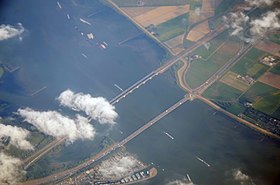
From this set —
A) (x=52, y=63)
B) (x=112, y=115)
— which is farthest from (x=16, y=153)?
(x=52, y=63)

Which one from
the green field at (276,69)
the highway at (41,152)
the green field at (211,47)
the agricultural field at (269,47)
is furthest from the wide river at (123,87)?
the agricultural field at (269,47)

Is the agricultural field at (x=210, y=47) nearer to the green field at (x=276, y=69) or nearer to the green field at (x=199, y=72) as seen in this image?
the green field at (x=199, y=72)

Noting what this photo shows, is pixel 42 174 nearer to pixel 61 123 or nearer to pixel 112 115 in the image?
pixel 61 123

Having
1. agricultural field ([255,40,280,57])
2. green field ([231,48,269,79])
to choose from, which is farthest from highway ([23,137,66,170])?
agricultural field ([255,40,280,57])

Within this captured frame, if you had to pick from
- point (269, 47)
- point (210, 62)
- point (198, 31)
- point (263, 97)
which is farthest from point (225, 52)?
point (263, 97)

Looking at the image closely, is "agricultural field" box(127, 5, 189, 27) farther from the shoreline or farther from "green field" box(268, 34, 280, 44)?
the shoreline
